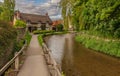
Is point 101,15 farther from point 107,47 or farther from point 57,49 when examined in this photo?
point 57,49

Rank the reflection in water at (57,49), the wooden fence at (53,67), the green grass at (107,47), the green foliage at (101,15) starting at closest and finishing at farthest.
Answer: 1. the wooden fence at (53,67)
2. the reflection in water at (57,49)
3. the green foliage at (101,15)
4. the green grass at (107,47)

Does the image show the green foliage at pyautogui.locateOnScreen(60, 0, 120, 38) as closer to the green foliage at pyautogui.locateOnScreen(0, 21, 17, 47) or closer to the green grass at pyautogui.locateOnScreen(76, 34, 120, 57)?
the green grass at pyautogui.locateOnScreen(76, 34, 120, 57)

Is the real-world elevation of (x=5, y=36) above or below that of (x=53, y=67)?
above

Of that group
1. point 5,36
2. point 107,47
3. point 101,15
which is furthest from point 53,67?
point 107,47

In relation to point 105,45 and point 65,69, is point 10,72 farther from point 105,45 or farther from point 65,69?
point 105,45

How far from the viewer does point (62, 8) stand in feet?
121

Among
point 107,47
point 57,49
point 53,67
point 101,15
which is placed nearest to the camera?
point 53,67

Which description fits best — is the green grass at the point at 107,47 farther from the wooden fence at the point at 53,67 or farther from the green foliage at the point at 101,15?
the wooden fence at the point at 53,67

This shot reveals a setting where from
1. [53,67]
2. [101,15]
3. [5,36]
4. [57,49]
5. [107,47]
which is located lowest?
[57,49]

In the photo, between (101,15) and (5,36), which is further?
(101,15)

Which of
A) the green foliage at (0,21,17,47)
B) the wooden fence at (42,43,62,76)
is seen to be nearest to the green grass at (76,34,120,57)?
the wooden fence at (42,43,62,76)

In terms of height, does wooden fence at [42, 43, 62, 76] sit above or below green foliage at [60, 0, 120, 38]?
below

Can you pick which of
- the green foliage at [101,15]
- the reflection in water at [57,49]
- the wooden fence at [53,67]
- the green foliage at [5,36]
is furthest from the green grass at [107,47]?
the green foliage at [5,36]

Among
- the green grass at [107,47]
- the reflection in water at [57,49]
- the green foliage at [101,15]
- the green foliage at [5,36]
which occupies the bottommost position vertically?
the reflection in water at [57,49]
